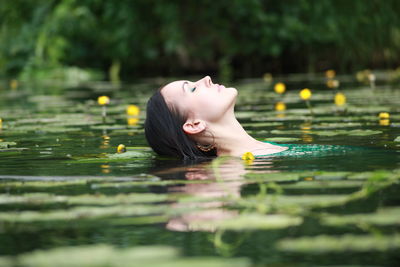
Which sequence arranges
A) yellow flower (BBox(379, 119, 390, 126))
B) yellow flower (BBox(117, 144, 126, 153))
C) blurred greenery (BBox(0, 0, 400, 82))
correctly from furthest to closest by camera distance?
blurred greenery (BBox(0, 0, 400, 82)), yellow flower (BBox(379, 119, 390, 126)), yellow flower (BBox(117, 144, 126, 153))

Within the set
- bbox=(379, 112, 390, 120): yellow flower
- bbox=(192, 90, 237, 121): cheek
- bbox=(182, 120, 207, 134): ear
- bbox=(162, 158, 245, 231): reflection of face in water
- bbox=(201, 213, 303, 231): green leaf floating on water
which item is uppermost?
bbox=(192, 90, 237, 121): cheek

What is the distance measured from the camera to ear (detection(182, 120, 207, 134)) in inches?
179

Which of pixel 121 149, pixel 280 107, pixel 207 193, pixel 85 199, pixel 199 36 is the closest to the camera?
pixel 85 199

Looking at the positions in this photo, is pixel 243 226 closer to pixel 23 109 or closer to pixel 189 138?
pixel 189 138

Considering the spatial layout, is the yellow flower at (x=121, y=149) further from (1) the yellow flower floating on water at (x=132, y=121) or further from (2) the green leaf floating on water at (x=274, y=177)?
(1) the yellow flower floating on water at (x=132, y=121)

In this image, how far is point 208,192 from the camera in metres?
3.16

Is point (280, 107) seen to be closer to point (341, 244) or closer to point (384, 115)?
point (384, 115)

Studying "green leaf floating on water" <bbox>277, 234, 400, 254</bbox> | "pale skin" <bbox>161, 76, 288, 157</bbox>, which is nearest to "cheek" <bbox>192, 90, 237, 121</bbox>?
"pale skin" <bbox>161, 76, 288, 157</bbox>

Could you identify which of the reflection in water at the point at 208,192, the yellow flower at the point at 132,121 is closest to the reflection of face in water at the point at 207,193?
the reflection in water at the point at 208,192

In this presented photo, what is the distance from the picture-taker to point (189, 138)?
15.4ft

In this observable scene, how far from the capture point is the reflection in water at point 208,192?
261 cm

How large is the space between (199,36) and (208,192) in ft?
45.7

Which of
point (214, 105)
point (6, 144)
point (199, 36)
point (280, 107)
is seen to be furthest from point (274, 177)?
point (199, 36)

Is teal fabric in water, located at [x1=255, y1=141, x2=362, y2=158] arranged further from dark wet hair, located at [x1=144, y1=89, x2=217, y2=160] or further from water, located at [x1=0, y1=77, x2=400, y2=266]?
dark wet hair, located at [x1=144, y1=89, x2=217, y2=160]
